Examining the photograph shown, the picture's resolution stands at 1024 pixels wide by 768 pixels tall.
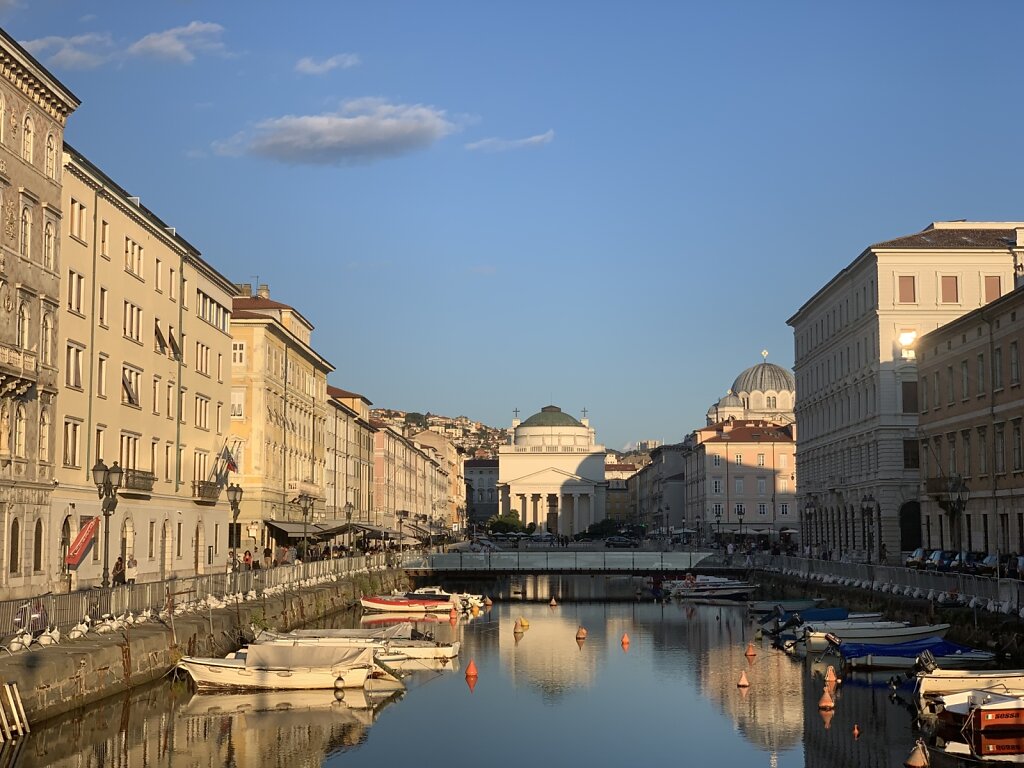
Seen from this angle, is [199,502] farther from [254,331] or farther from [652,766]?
[652,766]

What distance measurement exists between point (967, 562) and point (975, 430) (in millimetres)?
7959

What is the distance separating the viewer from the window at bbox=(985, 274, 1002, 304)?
79.2 metres

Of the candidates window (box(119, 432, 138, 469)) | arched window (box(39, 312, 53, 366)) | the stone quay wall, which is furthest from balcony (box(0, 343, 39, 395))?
window (box(119, 432, 138, 469))

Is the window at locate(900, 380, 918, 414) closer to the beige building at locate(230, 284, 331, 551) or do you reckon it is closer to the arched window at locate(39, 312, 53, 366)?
the beige building at locate(230, 284, 331, 551)

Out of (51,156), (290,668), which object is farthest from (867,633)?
(51,156)

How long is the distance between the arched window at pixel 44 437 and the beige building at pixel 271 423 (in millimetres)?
26073

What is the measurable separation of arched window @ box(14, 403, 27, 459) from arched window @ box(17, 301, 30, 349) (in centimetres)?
187

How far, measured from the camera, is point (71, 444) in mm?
46438

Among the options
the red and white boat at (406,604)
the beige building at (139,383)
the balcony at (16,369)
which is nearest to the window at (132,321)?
the beige building at (139,383)

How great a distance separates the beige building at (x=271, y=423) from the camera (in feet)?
241

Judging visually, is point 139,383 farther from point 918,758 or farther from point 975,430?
point 975,430

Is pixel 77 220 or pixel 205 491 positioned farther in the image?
pixel 205 491

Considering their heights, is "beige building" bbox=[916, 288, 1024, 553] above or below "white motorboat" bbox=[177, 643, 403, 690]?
above

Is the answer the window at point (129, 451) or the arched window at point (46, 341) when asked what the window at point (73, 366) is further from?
the window at point (129, 451)
